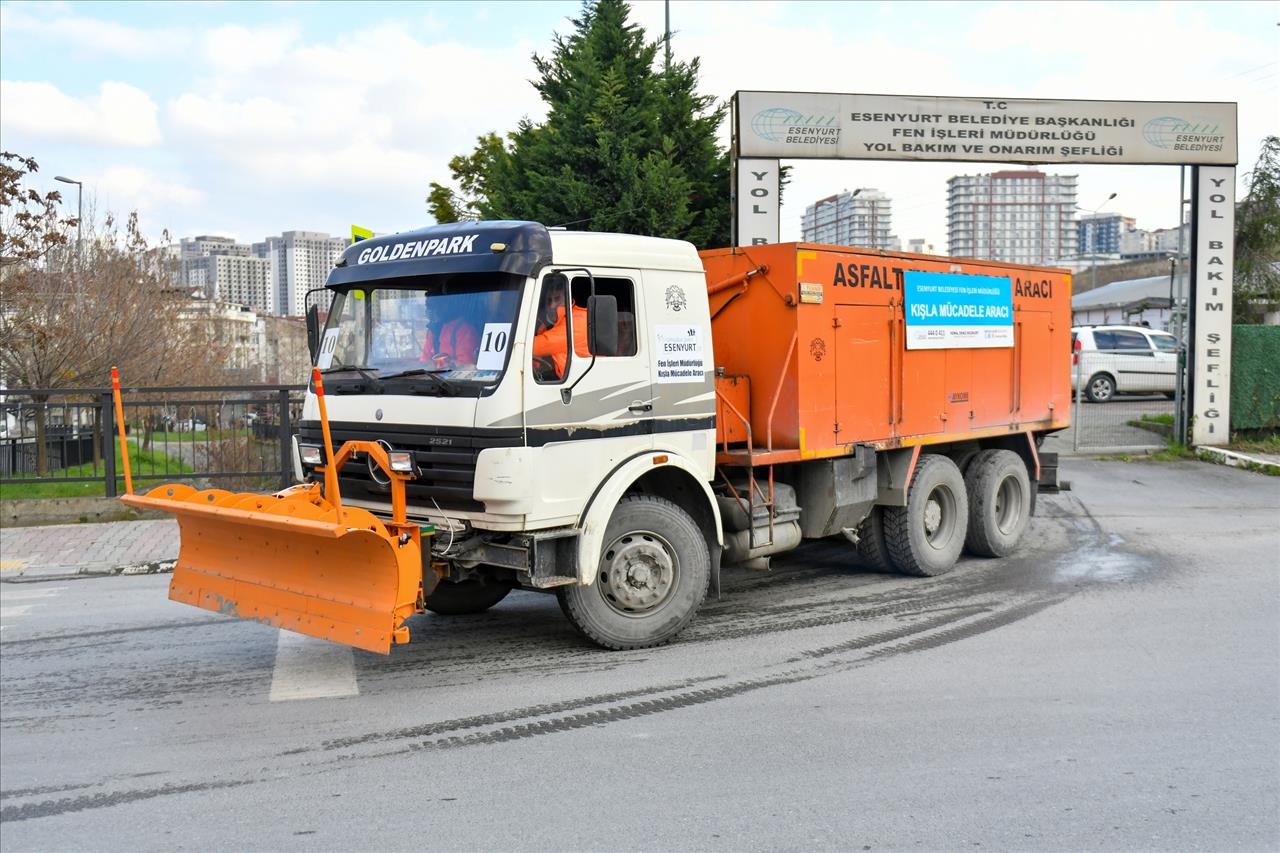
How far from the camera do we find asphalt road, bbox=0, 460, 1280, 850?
4172 mm

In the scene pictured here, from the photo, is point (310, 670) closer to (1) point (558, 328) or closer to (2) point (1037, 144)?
(1) point (558, 328)

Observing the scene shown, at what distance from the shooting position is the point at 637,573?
6645mm

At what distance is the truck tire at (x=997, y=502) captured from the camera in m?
9.80

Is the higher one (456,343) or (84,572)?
(456,343)

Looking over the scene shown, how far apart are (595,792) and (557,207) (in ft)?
38.5

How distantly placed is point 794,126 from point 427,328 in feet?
30.4

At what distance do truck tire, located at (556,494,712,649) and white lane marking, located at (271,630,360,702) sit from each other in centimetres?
140

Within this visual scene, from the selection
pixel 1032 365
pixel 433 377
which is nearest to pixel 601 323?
pixel 433 377

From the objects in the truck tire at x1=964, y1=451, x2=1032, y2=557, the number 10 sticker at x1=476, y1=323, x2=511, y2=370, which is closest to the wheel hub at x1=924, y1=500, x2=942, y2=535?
the truck tire at x1=964, y1=451, x2=1032, y2=557

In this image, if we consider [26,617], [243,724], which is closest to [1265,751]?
[243,724]

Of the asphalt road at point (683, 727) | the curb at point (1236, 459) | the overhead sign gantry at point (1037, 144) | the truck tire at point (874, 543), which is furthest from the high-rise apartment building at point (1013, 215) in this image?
the asphalt road at point (683, 727)

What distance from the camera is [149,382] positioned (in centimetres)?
1952

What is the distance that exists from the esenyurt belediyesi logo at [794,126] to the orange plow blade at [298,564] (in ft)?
31.6

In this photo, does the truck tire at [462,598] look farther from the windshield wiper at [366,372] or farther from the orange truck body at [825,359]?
the orange truck body at [825,359]
